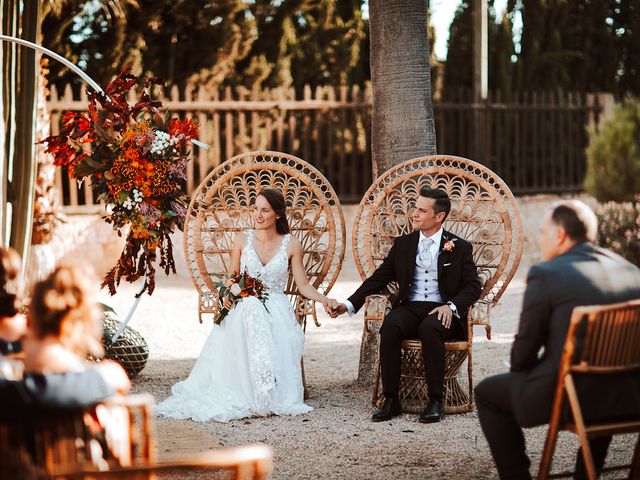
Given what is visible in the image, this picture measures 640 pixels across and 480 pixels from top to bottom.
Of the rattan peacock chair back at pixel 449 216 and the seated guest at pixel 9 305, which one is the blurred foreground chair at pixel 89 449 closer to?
the seated guest at pixel 9 305

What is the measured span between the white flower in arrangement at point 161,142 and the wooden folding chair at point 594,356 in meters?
3.48

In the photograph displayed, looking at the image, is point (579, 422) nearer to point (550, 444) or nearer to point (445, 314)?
point (550, 444)

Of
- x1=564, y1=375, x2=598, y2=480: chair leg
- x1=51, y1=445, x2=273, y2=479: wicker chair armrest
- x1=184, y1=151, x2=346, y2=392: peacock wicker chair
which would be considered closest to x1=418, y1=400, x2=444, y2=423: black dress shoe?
x1=184, y1=151, x2=346, y2=392: peacock wicker chair

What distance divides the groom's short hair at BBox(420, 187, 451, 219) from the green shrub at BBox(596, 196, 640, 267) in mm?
5780

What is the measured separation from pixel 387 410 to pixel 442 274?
0.89 meters

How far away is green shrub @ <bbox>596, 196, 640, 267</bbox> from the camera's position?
11055 millimetres

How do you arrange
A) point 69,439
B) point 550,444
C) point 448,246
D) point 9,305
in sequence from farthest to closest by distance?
point 448,246 < point 550,444 < point 9,305 < point 69,439

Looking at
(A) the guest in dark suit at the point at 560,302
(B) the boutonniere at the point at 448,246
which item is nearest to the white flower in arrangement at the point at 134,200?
(B) the boutonniere at the point at 448,246

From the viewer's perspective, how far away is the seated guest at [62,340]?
9.57 ft

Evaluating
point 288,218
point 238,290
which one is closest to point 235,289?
point 238,290

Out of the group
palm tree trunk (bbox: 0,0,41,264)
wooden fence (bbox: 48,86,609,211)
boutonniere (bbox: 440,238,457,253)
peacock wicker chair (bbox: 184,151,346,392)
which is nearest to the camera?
boutonniere (bbox: 440,238,457,253)

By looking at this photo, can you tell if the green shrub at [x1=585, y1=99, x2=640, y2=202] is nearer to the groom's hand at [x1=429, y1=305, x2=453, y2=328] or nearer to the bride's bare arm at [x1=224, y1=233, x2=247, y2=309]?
the bride's bare arm at [x1=224, y1=233, x2=247, y2=309]

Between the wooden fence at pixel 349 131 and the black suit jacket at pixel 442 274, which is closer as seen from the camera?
the black suit jacket at pixel 442 274

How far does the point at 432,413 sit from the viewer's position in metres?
5.54
